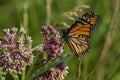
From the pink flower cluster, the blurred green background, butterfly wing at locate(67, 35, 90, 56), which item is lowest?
the pink flower cluster

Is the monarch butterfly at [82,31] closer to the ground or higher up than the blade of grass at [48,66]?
higher up

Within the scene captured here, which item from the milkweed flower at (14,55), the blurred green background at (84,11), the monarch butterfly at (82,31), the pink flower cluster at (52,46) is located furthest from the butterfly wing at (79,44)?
the milkweed flower at (14,55)

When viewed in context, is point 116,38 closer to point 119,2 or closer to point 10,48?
point 119,2

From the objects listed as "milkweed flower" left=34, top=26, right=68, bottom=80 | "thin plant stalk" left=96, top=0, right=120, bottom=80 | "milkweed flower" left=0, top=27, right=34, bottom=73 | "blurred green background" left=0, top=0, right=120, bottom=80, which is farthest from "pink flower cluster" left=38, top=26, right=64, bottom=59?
"blurred green background" left=0, top=0, right=120, bottom=80

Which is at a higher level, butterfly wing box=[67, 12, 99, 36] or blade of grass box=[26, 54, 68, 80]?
butterfly wing box=[67, 12, 99, 36]

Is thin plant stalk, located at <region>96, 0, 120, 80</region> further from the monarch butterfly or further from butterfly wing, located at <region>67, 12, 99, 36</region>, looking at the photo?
butterfly wing, located at <region>67, 12, 99, 36</region>

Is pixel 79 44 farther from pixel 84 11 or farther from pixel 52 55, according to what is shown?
pixel 84 11

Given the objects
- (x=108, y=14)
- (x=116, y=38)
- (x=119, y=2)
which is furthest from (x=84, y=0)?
(x=119, y=2)

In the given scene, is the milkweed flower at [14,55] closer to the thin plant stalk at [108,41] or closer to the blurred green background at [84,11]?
the thin plant stalk at [108,41]

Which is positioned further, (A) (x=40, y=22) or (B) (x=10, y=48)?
(A) (x=40, y=22)
